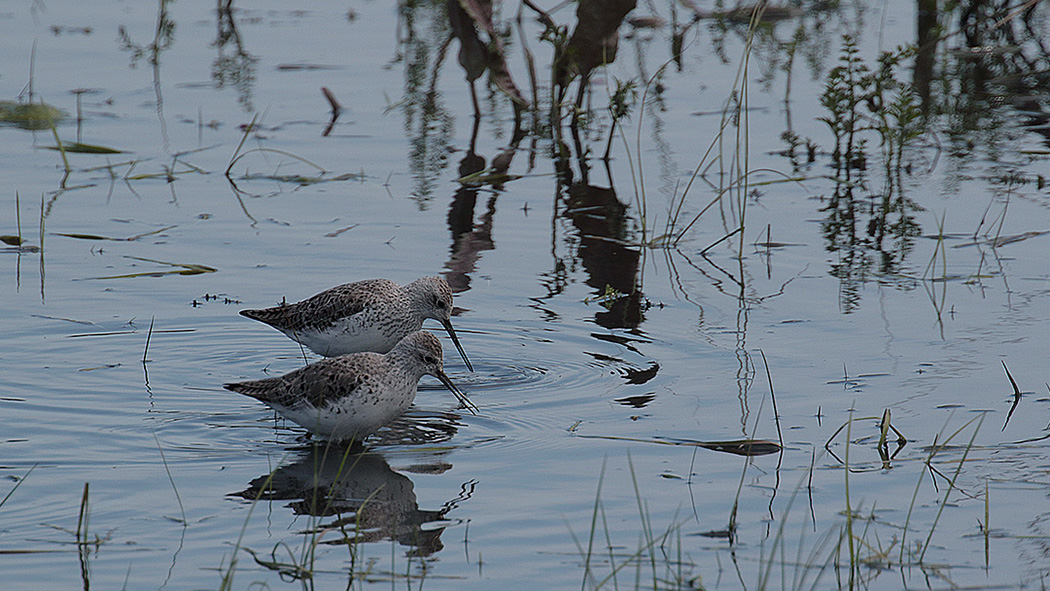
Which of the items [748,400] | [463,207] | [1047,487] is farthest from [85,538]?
[463,207]

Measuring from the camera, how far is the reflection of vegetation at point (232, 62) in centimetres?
1402

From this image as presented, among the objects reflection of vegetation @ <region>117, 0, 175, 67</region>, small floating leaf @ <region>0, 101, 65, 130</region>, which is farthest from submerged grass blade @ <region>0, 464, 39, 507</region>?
reflection of vegetation @ <region>117, 0, 175, 67</region>

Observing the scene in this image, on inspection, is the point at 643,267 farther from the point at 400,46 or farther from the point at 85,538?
the point at 400,46

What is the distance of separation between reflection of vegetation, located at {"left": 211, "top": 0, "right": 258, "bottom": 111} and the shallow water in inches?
3.0

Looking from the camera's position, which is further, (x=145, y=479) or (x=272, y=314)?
(x=272, y=314)

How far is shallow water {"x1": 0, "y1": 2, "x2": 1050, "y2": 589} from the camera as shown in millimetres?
5227

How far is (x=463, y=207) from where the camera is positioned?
10.6 m

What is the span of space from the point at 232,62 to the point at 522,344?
8.44m

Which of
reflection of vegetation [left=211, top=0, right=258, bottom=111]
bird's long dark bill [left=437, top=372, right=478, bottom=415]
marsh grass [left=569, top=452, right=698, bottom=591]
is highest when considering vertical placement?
reflection of vegetation [left=211, top=0, right=258, bottom=111]

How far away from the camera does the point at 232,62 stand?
49.4 feet

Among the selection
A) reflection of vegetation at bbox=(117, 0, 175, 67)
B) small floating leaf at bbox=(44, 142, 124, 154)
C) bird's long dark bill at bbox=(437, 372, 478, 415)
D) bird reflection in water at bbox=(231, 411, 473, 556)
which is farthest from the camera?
reflection of vegetation at bbox=(117, 0, 175, 67)

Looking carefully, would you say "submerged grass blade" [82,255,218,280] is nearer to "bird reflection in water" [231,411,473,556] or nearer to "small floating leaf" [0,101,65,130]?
"bird reflection in water" [231,411,473,556]

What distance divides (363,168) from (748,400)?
5.58 m

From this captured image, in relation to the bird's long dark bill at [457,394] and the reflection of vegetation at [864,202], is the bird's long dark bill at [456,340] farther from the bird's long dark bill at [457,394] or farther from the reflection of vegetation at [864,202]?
the reflection of vegetation at [864,202]
